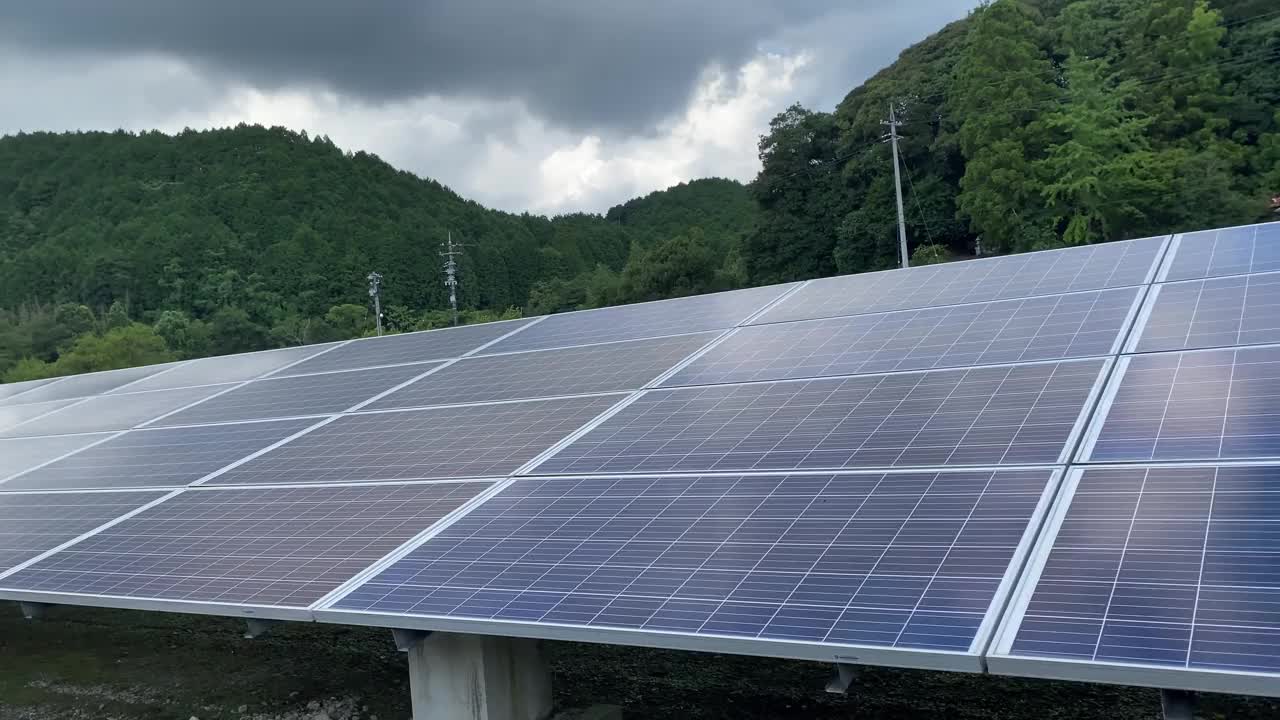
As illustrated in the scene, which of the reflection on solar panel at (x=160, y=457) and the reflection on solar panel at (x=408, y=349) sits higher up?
the reflection on solar panel at (x=408, y=349)

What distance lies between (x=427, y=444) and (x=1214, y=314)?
9282 mm

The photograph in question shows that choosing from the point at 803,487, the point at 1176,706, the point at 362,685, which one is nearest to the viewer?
the point at 1176,706

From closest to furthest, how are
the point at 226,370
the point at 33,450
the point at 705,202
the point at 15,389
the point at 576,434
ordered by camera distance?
the point at 576,434
the point at 33,450
the point at 226,370
the point at 15,389
the point at 705,202

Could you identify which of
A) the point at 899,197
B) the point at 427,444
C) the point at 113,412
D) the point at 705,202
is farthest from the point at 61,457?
the point at 705,202

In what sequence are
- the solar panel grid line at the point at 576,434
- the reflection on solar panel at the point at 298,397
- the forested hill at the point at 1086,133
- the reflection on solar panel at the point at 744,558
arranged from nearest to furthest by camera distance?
the reflection on solar panel at the point at 744,558
the solar panel grid line at the point at 576,434
the reflection on solar panel at the point at 298,397
the forested hill at the point at 1086,133

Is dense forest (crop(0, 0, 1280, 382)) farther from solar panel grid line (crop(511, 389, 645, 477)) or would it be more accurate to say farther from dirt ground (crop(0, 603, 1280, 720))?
solar panel grid line (crop(511, 389, 645, 477))

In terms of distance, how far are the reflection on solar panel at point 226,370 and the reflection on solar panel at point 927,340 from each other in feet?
38.0

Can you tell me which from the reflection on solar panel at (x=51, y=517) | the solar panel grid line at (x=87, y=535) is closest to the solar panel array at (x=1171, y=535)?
the solar panel grid line at (x=87, y=535)

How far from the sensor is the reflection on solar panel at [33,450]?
16391 millimetres

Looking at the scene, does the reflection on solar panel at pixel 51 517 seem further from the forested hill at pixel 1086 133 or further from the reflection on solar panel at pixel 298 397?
the forested hill at pixel 1086 133

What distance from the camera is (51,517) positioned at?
42.6 feet

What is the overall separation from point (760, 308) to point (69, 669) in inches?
Answer: 492

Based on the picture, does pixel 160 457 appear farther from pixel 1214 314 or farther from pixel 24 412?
pixel 1214 314

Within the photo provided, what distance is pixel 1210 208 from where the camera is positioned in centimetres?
4691
